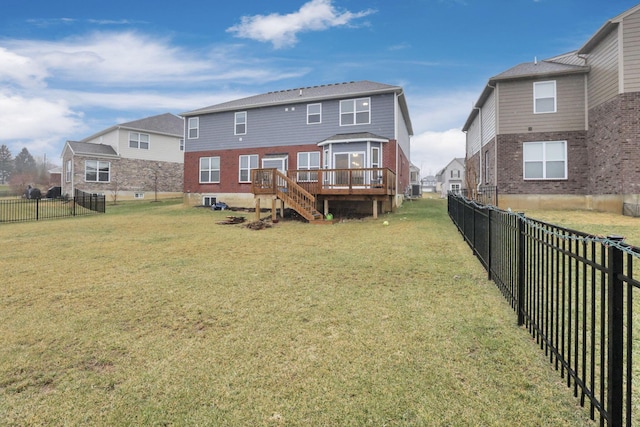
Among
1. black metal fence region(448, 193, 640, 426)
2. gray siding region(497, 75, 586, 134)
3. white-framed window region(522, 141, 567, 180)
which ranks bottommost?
black metal fence region(448, 193, 640, 426)

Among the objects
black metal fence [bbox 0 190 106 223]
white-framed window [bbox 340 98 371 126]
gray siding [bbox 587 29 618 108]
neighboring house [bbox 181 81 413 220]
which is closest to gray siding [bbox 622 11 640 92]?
gray siding [bbox 587 29 618 108]

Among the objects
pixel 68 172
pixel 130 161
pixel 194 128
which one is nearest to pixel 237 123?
pixel 194 128

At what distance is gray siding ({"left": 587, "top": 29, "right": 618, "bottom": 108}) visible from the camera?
1250 cm

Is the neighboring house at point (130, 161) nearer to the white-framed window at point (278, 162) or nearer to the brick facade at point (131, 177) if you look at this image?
the brick facade at point (131, 177)

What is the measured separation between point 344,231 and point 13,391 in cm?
958

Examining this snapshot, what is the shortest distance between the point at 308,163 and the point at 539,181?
12.2m

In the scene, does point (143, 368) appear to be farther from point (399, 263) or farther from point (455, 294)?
point (399, 263)

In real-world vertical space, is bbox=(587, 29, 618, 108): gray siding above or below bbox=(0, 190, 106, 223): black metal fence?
above

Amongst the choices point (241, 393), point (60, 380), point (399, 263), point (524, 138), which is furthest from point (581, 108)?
point (60, 380)

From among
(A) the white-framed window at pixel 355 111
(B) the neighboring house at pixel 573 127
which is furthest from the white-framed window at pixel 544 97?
(A) the white-framed window at pixel 355 111

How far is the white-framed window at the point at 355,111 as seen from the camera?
18078mm

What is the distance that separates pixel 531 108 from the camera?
15219mm

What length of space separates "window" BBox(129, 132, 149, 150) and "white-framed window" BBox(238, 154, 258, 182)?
1513cm

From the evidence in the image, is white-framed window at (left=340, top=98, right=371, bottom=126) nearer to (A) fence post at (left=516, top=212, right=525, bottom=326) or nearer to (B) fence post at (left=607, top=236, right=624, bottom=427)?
(A) fence post at (left=516, top=212, right=525, bottom=326)
